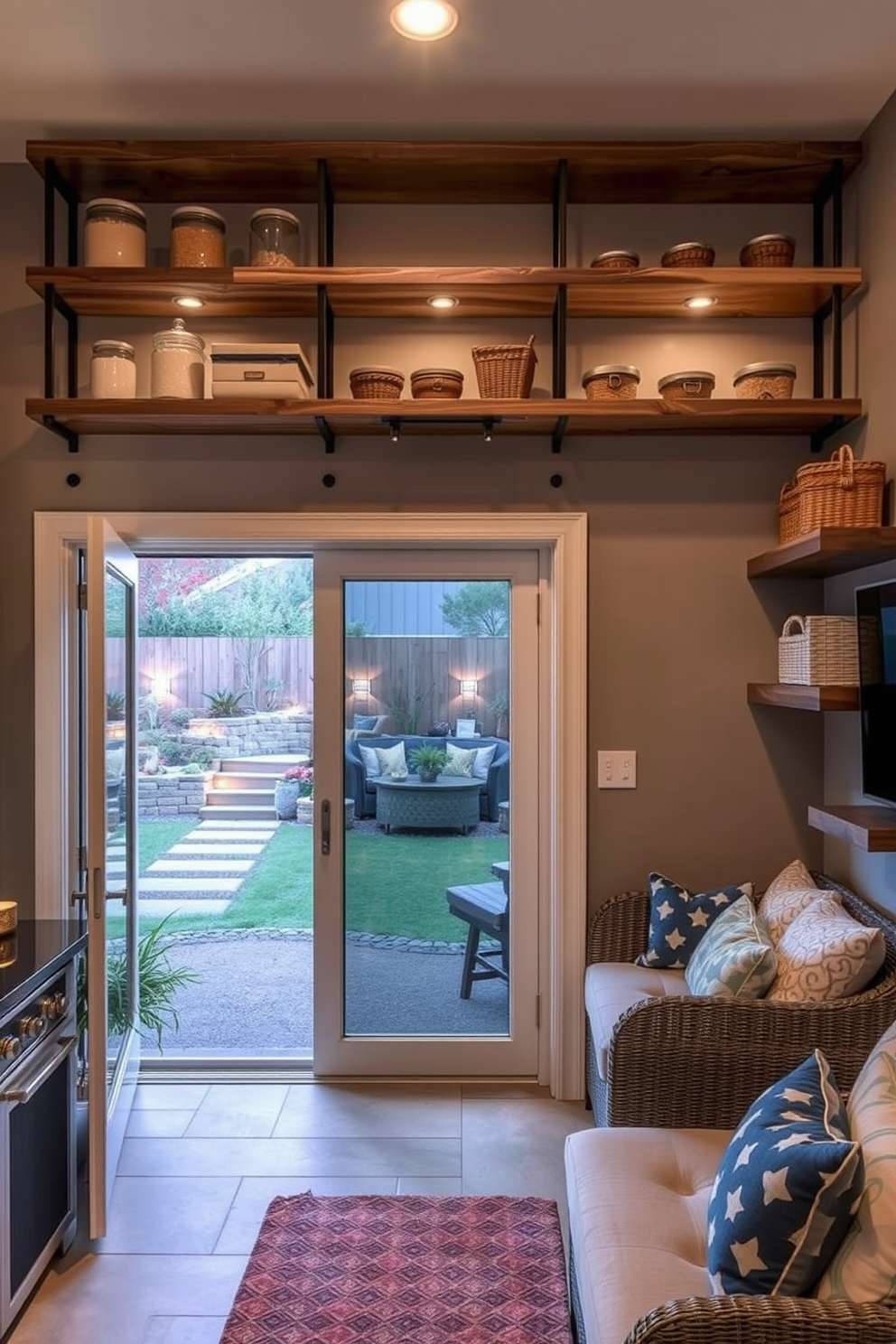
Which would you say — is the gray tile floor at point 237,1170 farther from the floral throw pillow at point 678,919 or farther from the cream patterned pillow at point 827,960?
the cream patterned pillow at point 827,960

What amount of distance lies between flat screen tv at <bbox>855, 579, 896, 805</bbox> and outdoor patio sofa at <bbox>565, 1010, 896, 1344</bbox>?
707 millimetres

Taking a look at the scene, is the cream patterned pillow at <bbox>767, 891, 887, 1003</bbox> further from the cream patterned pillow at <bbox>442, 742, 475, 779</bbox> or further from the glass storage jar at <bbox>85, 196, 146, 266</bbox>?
the glass storage jar at <bbox>85, 196, 146, 266</bbox>

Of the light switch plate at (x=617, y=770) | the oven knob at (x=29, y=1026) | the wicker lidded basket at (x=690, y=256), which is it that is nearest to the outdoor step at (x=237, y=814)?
the light switch plate at (x=617, y=770)

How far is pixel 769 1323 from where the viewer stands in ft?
4.07

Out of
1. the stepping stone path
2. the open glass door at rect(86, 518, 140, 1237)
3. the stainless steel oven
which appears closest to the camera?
the stainless steel oven

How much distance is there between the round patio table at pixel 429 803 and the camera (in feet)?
10.3

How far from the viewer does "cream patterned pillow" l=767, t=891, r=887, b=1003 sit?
7.13 feet

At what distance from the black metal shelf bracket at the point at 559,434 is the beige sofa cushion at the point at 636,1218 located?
1912mm

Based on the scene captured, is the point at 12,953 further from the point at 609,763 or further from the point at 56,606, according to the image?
the point at 609,763

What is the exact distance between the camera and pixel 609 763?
2947mm

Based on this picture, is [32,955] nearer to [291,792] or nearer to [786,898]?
[786,898]

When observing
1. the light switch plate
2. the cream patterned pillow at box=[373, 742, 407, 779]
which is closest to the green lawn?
the cream patterned pillow at box=[373, 742, 407, 779]

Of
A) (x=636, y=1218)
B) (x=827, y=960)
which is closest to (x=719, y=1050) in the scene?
(x=827, y=960)

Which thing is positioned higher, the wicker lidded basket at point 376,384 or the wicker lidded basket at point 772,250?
the wicker lidded basket at point 772,250
